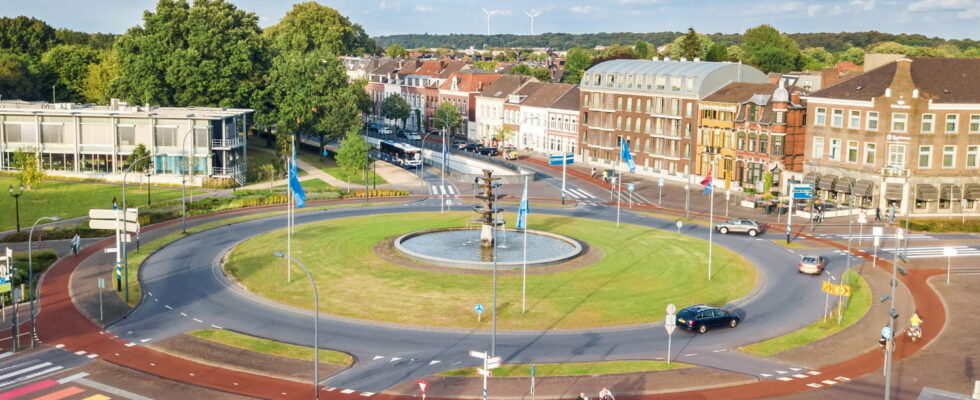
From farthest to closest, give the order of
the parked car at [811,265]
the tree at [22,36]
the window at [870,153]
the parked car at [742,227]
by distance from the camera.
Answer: the tree at [22,36], the window at [870,153], the parked car at [742,227], the parked car at [811,265]

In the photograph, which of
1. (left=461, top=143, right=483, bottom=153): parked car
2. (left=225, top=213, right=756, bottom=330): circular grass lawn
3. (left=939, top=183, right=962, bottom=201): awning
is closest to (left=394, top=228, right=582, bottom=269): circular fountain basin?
(left=225, top=213, right=756, bottom=330): circular grass lawn

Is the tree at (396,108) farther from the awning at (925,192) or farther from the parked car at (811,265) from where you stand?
the parked car at (811,265)

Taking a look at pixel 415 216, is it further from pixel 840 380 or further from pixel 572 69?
pixel 572 69

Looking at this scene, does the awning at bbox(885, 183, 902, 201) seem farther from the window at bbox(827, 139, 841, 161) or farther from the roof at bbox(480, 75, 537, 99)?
the roof at bbox(480, 75, 537, 99)

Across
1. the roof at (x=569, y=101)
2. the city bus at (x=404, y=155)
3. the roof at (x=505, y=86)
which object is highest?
the roof at (x=505, y=86)

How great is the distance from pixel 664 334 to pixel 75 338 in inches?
1281

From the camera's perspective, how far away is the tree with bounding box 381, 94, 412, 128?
171375 mm

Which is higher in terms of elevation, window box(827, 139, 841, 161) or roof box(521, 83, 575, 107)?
roof box(521, 83, 575, 107)

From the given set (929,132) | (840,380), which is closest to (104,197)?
(840,380)

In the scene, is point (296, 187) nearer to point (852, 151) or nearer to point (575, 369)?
point (575, 369)

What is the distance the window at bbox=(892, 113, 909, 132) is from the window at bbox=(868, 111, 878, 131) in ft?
5.87

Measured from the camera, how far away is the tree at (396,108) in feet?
562

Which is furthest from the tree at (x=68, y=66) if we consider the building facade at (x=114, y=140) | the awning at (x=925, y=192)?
the awning at (x=925, y=192)

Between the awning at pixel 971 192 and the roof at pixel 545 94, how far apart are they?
6354 centimetres
